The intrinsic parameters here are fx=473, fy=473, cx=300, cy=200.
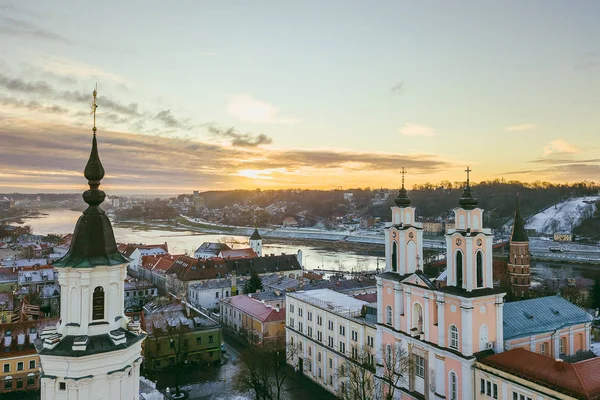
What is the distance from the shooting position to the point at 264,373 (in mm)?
24516

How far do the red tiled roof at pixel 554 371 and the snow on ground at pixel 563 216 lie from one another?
11823cm

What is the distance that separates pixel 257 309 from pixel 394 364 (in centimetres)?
1634

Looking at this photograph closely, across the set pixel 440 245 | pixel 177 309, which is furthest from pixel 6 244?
pixel 440 245

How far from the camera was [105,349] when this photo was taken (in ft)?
29.0

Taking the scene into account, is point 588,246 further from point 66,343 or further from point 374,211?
point 66,343

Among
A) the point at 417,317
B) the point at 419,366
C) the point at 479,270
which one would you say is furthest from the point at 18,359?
the point at 479,270

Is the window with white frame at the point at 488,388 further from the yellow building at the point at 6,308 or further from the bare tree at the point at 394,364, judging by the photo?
the yellow building at the point at 6,308

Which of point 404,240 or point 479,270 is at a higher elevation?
point 404,240

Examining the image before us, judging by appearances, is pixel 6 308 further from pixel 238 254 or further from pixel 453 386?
pixel 238 254

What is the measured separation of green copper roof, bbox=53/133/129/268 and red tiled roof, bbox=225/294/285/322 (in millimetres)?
25624

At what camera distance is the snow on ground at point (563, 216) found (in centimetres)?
12494

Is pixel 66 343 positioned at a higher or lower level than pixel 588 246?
higher

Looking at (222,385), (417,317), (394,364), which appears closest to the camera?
(394,364)

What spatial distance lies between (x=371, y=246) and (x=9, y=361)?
299ft
